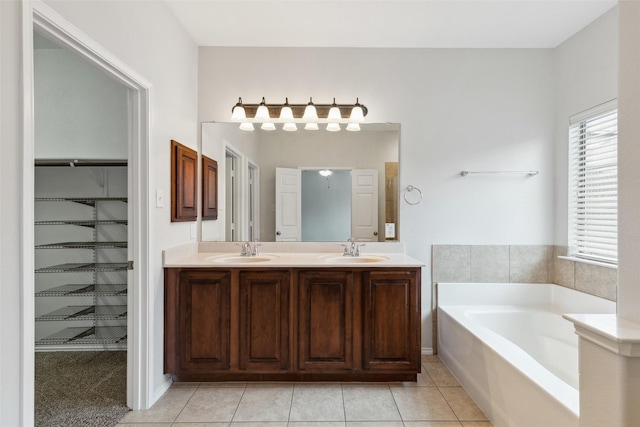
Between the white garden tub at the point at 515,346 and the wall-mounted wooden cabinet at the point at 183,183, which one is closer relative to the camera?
the white garden tub at the point at 515,346

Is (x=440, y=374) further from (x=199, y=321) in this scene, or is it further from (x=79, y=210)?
(x=79, y=210)

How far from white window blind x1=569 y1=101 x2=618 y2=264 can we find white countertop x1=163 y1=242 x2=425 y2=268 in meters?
1.35

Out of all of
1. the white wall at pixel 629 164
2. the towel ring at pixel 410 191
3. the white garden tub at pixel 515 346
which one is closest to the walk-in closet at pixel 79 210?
the towel ring at pixel 410 191

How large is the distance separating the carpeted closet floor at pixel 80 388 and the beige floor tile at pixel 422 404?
1.69 metres

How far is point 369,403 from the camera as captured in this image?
2.21 metres

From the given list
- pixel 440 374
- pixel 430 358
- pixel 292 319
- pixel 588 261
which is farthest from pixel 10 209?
pixel 588 261

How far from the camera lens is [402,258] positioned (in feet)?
8.96

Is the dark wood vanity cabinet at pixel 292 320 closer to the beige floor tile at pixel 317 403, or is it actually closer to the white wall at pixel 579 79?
the beige floor tile at pixel 317 403

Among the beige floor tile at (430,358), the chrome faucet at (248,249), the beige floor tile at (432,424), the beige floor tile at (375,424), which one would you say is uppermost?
the chrome faucet at (248,249)

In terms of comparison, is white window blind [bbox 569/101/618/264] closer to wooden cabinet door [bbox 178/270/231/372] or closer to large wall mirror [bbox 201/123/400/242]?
large wall mirror [bbox 201/123/400/242]

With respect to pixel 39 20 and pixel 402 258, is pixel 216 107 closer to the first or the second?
pixel 39 20

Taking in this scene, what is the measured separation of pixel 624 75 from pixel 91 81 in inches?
138

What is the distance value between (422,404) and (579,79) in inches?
105

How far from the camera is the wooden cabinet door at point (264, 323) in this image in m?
2.41
